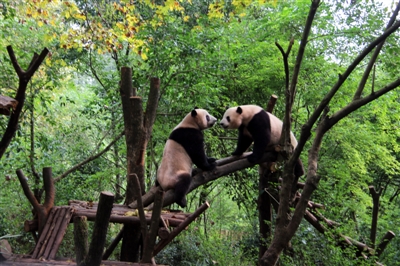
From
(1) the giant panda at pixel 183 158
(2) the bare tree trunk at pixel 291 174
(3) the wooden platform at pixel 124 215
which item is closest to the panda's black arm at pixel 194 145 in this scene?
(1) the giant panda at pixel 183 158

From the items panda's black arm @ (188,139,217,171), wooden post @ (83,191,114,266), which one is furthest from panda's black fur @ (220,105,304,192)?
wooden post @ (83,191,114,266)

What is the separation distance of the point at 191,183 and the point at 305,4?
3.62 m

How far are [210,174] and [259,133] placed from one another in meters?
0.80

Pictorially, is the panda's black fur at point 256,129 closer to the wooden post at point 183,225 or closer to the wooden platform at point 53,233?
the wooden post at point 183,225

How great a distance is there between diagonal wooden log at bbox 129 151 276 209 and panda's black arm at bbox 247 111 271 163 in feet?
0.38

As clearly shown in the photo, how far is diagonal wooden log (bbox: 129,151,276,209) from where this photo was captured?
4.39m

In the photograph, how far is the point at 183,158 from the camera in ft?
14.8

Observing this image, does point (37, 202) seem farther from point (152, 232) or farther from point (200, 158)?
point (200, 158)

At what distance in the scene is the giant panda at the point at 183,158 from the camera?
4.26 m

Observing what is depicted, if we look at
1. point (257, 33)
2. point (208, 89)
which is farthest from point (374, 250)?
point (257, 33)

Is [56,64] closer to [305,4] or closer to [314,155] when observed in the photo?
[305,4]

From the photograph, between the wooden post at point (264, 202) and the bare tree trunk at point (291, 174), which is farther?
the wooden post at point (264, 202)

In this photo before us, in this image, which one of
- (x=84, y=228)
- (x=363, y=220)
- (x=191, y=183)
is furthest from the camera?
(x=363, y=220)

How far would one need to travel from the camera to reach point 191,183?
4.43m
